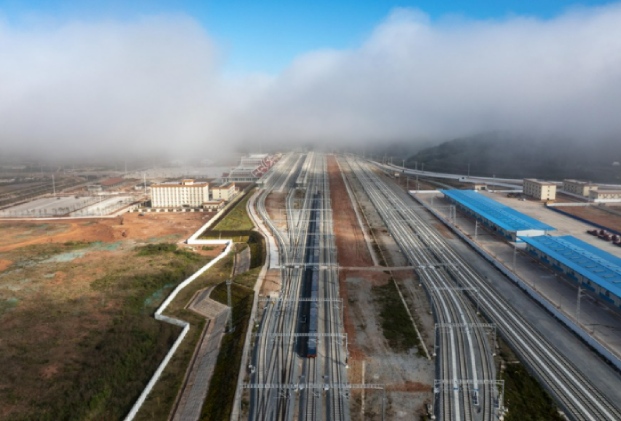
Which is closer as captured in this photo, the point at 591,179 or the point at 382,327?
the point at 382,327

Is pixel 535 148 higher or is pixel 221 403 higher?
pixel 535 148

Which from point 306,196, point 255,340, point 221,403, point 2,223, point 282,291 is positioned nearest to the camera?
point 221,403

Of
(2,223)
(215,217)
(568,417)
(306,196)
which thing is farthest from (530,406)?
(2,223)

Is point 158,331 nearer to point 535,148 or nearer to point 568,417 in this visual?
point 568,417

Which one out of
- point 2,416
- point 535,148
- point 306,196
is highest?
point 535,148

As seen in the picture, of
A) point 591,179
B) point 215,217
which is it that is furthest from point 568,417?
point 591,179

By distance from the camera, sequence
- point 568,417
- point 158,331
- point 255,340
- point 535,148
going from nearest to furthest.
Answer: point 568,417, point 255,340, point 158,331, point 535,148

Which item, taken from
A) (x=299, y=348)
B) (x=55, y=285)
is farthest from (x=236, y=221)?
(x=299, y=348)

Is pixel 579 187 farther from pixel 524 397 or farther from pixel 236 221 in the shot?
pixel 524 397
